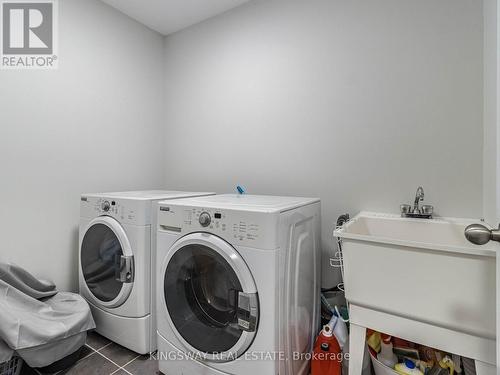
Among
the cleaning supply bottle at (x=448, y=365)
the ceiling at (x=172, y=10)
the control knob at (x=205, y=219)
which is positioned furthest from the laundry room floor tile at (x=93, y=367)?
the ceiling at (x=172, y=10)

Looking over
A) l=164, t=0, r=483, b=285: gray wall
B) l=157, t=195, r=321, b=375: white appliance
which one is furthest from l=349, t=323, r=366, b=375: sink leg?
l=164, t=0, r=483, b=285: gray wall

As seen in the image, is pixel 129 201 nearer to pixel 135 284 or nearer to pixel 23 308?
pixel 135 284

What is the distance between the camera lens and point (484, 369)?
866 mm

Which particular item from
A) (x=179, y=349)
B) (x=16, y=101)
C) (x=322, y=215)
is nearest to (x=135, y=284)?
(x=179, y=349)

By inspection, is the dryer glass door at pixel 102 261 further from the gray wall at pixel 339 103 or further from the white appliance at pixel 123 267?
the gray wall at pixel 339 103

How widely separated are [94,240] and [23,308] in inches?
18.0

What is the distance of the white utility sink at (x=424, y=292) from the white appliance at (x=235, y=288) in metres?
0.25

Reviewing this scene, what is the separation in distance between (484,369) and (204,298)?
1.10 metres

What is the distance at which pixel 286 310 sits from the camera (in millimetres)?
1084

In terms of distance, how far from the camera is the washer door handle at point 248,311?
101 cm

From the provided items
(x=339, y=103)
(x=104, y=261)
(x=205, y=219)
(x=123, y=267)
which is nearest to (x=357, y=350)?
(x=205, y=219)

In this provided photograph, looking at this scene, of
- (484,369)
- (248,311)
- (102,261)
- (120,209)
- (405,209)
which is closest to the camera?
(484,369)

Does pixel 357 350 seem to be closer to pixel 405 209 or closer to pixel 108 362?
pixel 405 209

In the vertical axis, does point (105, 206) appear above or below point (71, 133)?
below
